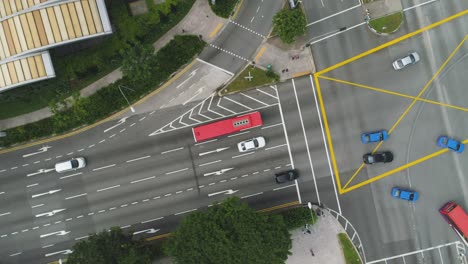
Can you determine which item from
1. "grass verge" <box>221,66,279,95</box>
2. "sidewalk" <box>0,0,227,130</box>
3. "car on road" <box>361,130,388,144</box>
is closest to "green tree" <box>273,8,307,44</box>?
"grass verge" <box>221,66,279,95</box>

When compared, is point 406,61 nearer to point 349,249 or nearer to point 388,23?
point 388,23

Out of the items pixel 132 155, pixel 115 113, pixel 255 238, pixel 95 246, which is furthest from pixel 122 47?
pixel 255 238

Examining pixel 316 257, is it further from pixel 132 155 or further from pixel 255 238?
pixel 132 155

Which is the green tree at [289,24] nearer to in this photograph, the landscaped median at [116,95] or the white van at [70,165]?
the landscaped median at [116,95]

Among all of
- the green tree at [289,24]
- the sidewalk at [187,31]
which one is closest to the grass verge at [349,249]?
the green tree at [289,24]

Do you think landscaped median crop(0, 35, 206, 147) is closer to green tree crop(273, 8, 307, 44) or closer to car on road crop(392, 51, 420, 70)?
green tree crop(273, 8, 307, 44)
